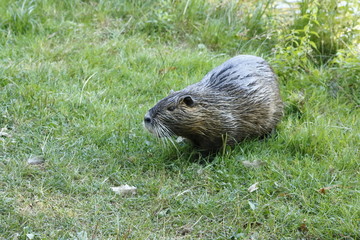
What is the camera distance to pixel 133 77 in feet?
18.3

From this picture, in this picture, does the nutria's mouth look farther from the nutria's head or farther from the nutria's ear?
the nutria's ear

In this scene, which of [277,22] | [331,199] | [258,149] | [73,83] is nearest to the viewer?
[331,199]

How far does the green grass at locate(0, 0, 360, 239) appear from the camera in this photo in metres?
3.45

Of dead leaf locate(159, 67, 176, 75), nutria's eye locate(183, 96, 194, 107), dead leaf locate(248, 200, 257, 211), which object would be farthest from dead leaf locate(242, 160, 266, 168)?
dead leaf locate(159, 67, 176, 75)

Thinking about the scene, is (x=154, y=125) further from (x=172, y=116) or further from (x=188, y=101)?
(x=188, y=101)

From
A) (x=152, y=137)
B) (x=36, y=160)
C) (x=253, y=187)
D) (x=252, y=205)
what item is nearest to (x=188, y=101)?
(x=152, y=137)

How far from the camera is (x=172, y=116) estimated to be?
4098mm

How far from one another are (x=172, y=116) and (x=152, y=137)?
478 mm

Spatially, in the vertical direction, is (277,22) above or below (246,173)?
above

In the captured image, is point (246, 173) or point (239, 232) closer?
point (239, 232)

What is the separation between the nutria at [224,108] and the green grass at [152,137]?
0.15 meters

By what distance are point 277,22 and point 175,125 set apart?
281 centimetres

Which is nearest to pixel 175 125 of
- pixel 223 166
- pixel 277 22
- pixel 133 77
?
pixel 223 166

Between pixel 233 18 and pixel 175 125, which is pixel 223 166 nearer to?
pixel 175 125
